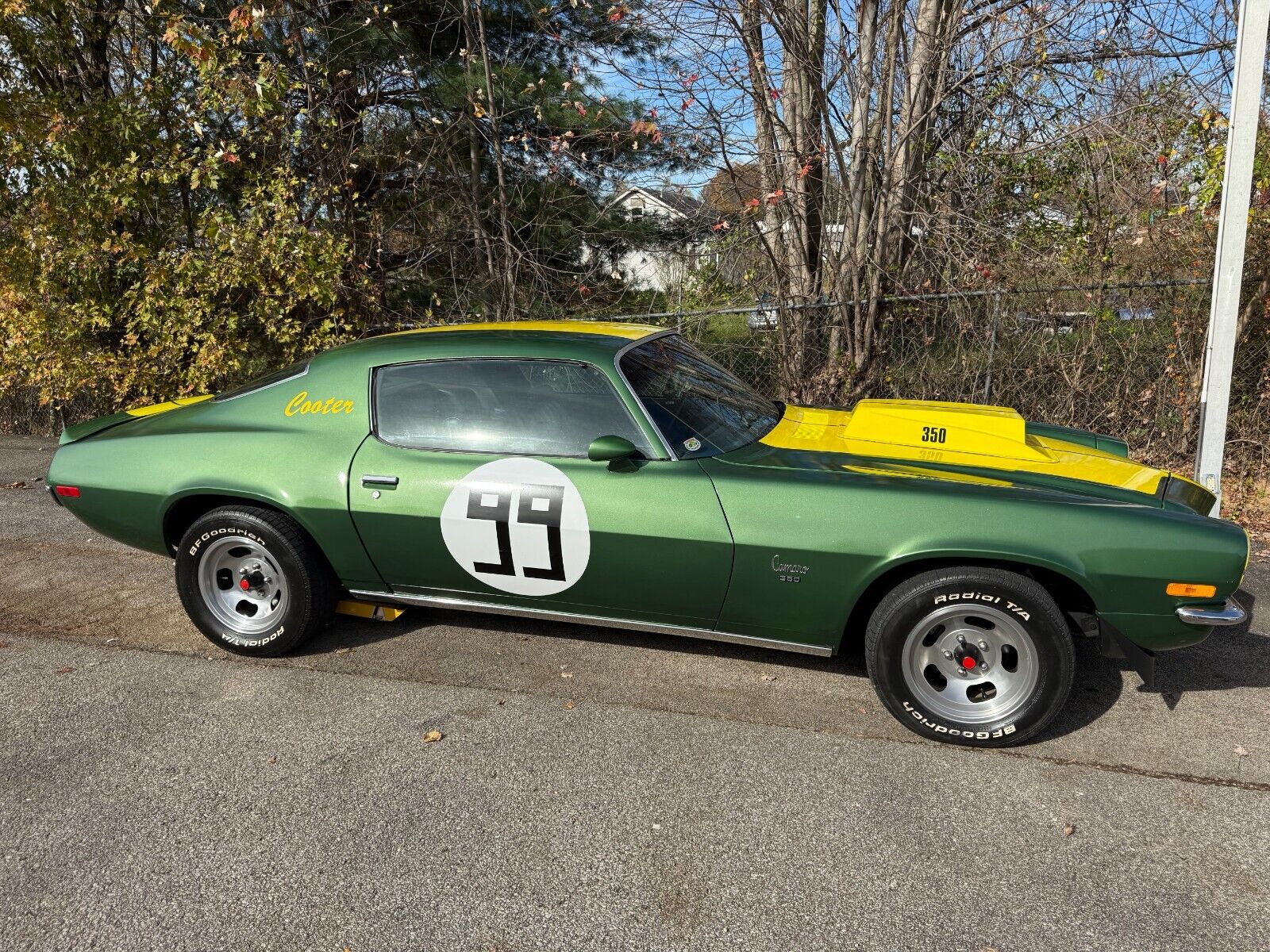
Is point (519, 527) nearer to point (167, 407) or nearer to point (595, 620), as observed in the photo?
point (595, 620)

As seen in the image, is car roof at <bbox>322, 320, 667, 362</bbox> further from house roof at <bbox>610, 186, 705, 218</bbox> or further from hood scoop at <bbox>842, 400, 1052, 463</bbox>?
house roof at <bbox>610, 186, 705, 218</bbox>

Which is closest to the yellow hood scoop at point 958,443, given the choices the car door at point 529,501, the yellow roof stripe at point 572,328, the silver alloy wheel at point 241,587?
the car door at point 529,501

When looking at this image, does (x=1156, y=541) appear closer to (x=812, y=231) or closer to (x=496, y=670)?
(x=496, y=670)

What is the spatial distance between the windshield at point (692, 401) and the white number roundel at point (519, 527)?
48 centimetres

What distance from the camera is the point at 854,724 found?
3.28 m

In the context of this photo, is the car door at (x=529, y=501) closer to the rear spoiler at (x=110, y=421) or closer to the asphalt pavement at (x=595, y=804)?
the asphalt pavement at (x=595, y=804)

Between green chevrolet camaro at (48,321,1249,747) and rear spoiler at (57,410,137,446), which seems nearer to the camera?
green chevrolet camaro at (48,321,1249,747)

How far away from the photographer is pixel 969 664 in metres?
3.12

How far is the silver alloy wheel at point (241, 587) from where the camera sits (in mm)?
3869

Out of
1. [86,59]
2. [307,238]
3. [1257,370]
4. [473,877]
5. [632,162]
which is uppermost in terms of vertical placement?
[86,59]

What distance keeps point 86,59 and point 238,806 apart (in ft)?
27.8

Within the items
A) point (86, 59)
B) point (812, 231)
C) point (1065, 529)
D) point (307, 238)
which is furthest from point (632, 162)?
point (1065, 529)

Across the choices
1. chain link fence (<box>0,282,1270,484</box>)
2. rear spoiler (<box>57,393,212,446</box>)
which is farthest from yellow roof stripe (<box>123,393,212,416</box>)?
chain link fence (<box>0,282,1270,484</box>)

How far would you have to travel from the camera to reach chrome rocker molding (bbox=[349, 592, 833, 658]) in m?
3.35
